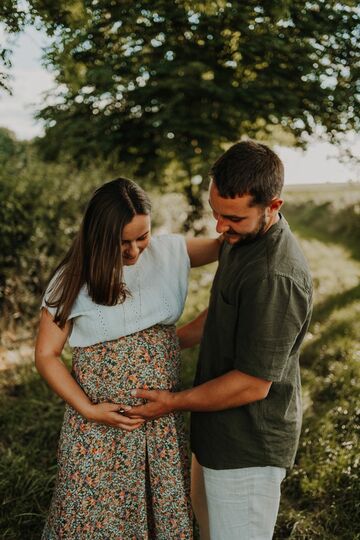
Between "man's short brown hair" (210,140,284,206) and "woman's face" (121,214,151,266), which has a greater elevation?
"man's short brown hair" (210,140,284,206)

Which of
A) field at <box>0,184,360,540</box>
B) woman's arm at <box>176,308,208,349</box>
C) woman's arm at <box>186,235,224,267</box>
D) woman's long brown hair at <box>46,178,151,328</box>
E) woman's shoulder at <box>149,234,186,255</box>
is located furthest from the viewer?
field at <box>0,184,360,540</box>

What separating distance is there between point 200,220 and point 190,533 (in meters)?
9.73

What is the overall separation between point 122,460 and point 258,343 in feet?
2.80

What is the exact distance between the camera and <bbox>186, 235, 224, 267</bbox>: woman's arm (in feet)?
8.04

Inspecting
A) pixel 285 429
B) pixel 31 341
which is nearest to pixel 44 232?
pixel 31 341

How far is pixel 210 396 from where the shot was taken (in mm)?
1952

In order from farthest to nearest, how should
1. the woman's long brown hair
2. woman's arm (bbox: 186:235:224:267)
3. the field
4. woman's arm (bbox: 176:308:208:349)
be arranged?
1. the field
2. woman's arm (bbox: 176:308:208:349)
3. woman's arm (bbox: 186:235:224:267)
4. the woman's long brown hair

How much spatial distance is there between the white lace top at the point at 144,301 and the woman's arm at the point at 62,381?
8 centimetres

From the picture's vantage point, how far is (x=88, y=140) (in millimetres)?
7980

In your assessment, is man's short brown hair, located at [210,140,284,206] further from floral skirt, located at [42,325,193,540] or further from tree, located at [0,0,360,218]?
tree, located at [0,0,360,218]

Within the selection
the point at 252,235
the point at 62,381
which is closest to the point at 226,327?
the point at 252,235

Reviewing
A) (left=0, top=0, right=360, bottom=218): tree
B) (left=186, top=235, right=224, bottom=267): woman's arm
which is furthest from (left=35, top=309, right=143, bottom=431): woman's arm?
(left=0, top=0, right=360, bottom=218): tree

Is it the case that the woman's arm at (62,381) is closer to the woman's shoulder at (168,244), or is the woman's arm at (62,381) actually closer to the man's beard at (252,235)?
the woman's shoulder at (168,244)

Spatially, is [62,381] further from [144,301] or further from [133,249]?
[133,249]
